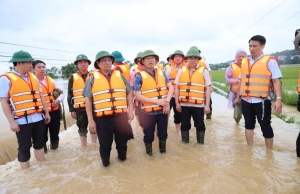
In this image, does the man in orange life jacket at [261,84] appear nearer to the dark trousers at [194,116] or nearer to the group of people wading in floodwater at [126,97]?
the group of people wading in floodwater at [126,97]

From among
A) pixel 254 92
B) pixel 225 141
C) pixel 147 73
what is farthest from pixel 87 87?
pixel 225 141

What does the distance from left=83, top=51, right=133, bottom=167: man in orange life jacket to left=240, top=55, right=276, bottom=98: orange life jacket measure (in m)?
2.14

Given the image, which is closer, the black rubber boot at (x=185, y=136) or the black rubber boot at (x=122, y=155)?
the black rubber boot at (x=122, y=155)

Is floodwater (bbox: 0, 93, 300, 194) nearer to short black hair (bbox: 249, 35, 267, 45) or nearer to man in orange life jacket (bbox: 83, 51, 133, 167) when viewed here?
man in orange life jacket (bbox: 83, 51, 133, 167)

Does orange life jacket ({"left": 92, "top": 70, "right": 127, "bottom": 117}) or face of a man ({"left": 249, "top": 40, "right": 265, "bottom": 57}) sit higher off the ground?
face of a man ({"left": 249, "top": 40, "right": 265, "bottom": 57})

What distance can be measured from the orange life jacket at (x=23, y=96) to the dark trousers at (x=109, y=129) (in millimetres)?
1071

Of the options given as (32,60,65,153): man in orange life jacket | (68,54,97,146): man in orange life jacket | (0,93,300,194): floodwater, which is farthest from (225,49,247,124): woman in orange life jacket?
(32,60,65,153): man in orange life jacket

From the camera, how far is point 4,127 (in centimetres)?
823

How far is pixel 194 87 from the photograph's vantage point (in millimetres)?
4105

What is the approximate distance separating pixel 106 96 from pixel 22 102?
4.51ft

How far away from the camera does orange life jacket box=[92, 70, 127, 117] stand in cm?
328

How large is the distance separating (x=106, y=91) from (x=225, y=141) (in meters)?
2.93

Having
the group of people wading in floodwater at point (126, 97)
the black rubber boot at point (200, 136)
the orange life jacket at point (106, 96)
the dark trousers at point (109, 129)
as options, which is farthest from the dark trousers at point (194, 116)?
the orange life jacket at point (106, 96)

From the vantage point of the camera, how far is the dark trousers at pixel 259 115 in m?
3.57
